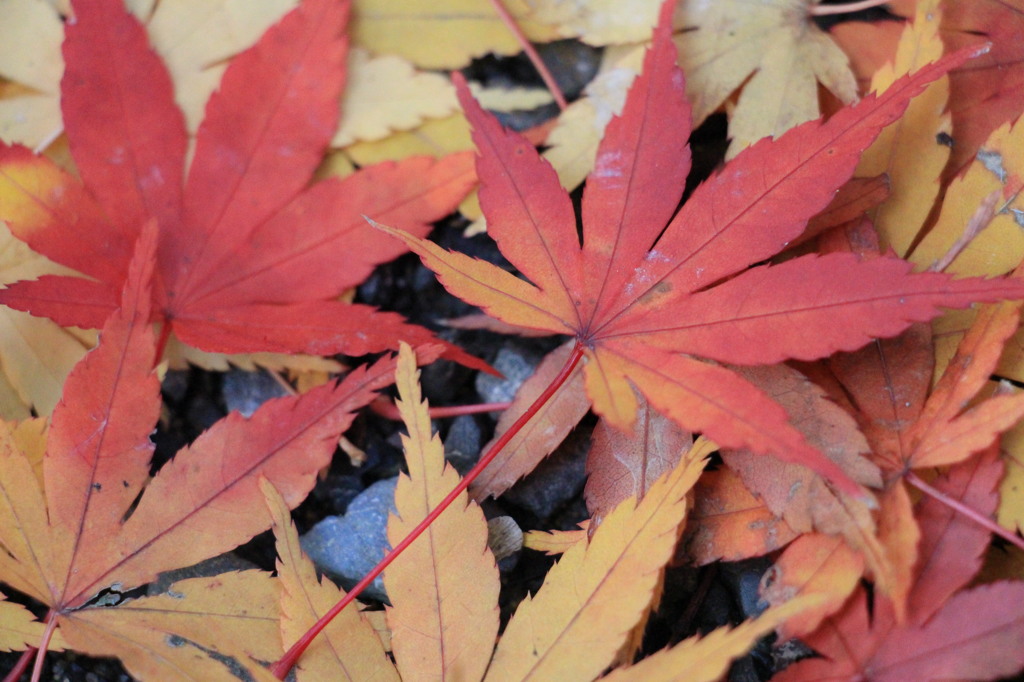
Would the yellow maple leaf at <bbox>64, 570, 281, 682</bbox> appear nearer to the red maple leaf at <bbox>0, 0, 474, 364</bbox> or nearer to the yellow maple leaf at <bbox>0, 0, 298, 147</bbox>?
the red maple leaf at <bbox>0, 0, 474, 364</bbox>

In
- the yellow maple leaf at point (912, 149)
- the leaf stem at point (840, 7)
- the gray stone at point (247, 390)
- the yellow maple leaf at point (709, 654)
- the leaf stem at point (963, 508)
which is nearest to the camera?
the yellow maple leaf at point (709, 654)

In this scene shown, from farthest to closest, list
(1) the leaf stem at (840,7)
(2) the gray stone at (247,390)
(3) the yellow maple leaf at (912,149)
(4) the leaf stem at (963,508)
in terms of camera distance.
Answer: (2) the gray stone at (247,390) < (1) the leaf stem at (840,7) < (3) the yellow maple leaf at (912,149) < (4) the leaf stem at (963,508)

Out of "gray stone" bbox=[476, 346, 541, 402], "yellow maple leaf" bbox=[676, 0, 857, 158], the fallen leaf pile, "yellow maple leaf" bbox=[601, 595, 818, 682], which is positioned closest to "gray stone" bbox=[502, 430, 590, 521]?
the fallen leaf pile

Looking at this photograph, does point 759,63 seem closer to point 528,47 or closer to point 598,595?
point 528,47

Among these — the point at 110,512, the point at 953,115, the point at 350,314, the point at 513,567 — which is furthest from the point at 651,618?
the point at 953,115

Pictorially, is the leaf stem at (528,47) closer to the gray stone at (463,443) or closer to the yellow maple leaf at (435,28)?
the yellow maple leaf at (435,28)

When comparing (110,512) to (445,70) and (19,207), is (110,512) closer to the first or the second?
(19,207)

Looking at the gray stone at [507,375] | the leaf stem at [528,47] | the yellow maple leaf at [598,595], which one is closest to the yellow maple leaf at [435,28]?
the leaf stem at [528,47]
